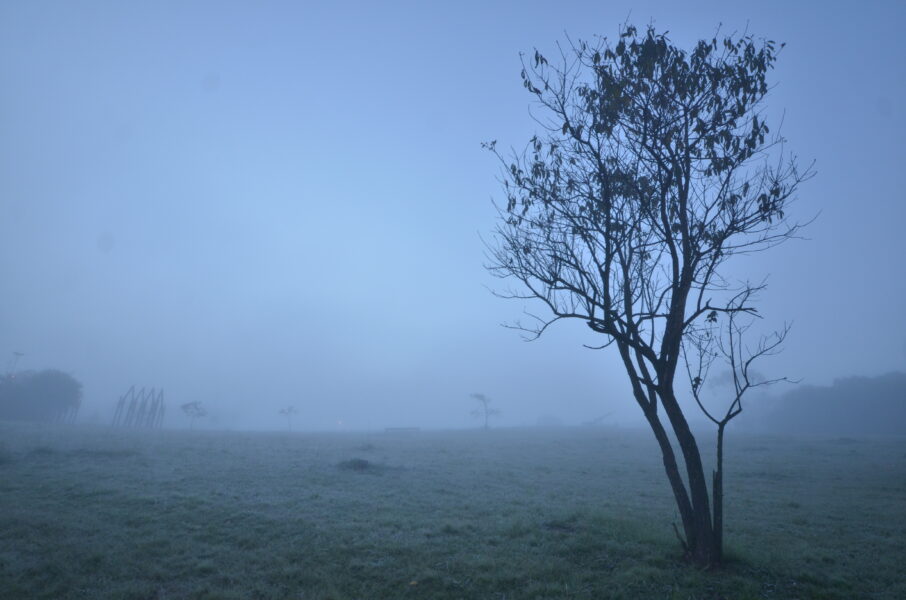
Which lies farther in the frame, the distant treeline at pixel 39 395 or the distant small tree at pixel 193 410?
the distant small tree at pixel 193 410

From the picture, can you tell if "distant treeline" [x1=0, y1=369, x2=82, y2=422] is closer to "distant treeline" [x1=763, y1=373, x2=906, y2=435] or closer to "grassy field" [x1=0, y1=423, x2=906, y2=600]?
"grassy field" [x1=0, y1=423, x2=906, y2=600]

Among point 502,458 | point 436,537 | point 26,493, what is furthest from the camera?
point 502,458

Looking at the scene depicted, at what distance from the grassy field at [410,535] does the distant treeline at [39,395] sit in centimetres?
9055

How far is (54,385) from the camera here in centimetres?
9681

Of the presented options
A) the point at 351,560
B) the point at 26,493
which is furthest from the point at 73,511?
the point at 351,560

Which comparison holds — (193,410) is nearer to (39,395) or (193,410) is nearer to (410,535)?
(39,395)

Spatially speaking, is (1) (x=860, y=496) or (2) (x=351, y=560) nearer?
(2) (x=351, y=560)

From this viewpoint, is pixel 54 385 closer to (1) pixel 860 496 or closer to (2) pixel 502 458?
(2) pixel 502 458

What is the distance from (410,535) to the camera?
1479 cm

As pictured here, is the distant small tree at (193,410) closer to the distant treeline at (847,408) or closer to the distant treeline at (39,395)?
the distant treeline at (39,395)

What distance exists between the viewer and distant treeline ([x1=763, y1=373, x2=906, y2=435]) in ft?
304

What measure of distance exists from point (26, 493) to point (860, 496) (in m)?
42.5

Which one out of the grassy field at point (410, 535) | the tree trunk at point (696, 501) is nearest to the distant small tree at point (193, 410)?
the grassy field at point (410, 535)

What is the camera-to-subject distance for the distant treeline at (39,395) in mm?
92312
